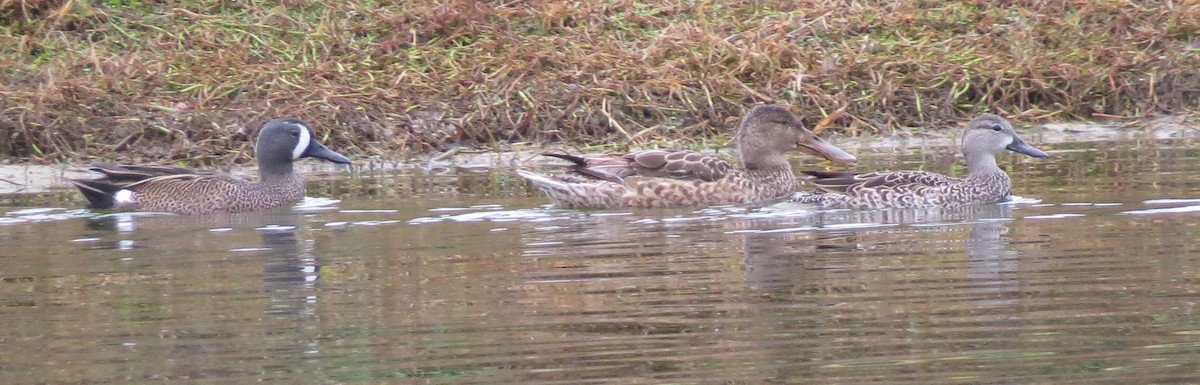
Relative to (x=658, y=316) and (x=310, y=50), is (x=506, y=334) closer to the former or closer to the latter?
(x=658, y=316)

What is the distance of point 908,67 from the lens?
15.7 m

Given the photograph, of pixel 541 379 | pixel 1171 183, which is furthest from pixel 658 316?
pixel 1171 183

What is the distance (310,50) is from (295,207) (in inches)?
179

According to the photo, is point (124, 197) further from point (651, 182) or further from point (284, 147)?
point (651, 182)

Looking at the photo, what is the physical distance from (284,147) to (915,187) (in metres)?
4.18

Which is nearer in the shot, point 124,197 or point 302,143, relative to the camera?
point 124,197

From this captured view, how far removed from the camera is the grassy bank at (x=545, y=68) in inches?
578

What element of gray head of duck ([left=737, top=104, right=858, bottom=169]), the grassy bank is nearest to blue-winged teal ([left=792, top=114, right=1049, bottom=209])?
gray head of duck ([left=737, top=104, right=858, bottom=169])

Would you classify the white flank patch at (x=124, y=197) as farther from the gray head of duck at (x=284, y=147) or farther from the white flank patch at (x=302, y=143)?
the white flank patch at (x=302, y=143)

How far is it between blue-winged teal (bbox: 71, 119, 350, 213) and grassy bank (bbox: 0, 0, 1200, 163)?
7.20ft

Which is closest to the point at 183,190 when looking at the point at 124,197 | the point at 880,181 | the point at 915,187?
the point at 124,197

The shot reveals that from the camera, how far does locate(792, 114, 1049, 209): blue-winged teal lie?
34.7ft

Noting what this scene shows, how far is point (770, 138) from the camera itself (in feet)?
39.4

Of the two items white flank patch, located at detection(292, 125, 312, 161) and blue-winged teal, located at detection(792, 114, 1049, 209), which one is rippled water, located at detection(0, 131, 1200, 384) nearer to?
blue-winged teal, located at detection(792, 114, 1049, 209)
